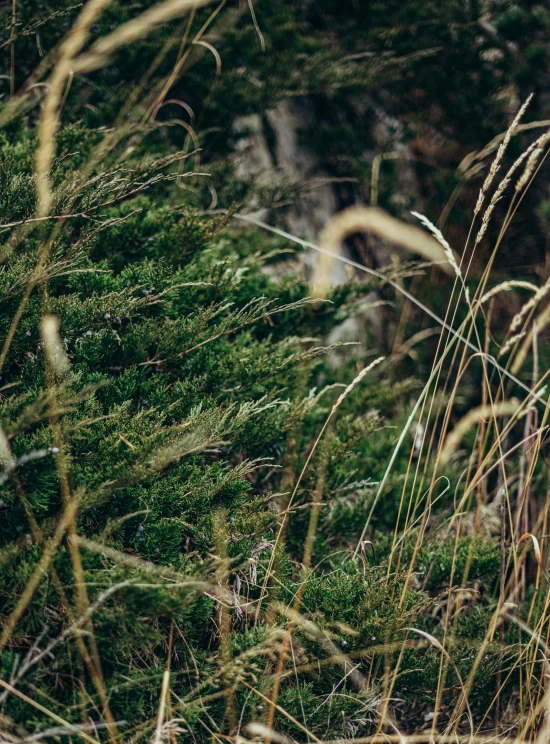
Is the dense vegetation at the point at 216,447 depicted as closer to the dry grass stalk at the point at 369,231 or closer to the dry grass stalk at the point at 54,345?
the dry grass stalk at the point at 54,345

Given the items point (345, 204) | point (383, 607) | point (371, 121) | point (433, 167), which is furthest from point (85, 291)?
point (433, 167)

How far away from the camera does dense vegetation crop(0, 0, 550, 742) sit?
3.80 ft

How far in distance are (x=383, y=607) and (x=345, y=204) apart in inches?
99.4

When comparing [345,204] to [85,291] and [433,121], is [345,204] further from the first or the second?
[85,291]

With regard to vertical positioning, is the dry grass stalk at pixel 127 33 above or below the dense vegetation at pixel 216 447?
above

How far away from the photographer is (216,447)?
5.14 feet

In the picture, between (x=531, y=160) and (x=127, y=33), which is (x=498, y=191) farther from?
(x=127, y=33)

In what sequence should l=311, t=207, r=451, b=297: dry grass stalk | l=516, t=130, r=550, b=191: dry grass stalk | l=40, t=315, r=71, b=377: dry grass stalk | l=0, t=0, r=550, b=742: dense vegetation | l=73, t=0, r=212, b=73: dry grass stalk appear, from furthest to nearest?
l=311, t=207, r=451, b=297: dry grass stalk → l=73, t=0, r=212, b=73: dry grass stalk → l=516, t=130, r=550, b=191: dry grass stalk → l=40, t=315, r=71, b=377: dry grass stalk → l=0, t=0, r=550, b=742: dense vegetation

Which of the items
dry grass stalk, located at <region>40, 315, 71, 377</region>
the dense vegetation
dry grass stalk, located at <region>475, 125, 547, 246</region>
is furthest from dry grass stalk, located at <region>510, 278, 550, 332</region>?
dry grass stalk, located at <region>40, 315, 71, 377</region>

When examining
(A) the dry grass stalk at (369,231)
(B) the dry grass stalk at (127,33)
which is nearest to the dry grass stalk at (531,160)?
(A) the dry grass stalk at (369,231)

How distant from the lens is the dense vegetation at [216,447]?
116 cm

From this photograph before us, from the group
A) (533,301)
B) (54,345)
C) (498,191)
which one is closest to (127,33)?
(54,345)

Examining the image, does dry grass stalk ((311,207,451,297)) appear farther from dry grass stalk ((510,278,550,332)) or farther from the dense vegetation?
dry grass stalk ((510,278,550,332))

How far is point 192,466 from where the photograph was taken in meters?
1.44
